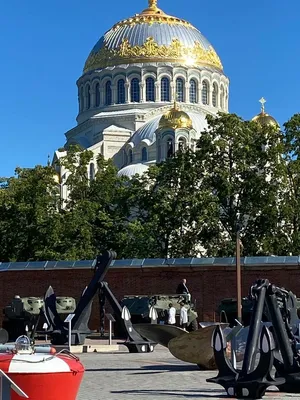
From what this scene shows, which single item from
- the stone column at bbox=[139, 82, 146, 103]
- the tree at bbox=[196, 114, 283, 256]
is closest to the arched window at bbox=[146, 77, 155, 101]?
the stone column at bbox=[139, 82, 146, 103]

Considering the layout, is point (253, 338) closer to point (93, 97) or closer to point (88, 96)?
point (93, 97)

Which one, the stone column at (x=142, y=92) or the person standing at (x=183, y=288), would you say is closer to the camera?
the person standing at (x=183, y=288)

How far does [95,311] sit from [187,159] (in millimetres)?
12214

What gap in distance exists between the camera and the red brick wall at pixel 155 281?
27984 millimetres

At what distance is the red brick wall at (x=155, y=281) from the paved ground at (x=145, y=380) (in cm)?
935

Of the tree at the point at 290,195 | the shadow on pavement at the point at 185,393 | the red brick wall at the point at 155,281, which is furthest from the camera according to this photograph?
the tree at the point at 290,195

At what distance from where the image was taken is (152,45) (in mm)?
71688

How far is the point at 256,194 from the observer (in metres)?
38.3

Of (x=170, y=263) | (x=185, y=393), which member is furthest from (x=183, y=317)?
(x=185, y=393)

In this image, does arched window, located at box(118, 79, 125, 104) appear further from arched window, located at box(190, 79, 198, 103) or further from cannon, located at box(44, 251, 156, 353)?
cannon, located at box(44, 251, 156, 353)

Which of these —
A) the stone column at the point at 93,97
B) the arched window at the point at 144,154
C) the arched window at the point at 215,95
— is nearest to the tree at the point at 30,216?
the arched window at the point at 144,154

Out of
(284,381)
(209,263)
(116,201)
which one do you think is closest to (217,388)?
(284,381)

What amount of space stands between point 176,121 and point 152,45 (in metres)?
12.2

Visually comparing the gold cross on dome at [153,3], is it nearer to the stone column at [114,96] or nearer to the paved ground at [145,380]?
the stone column at [114,96]
